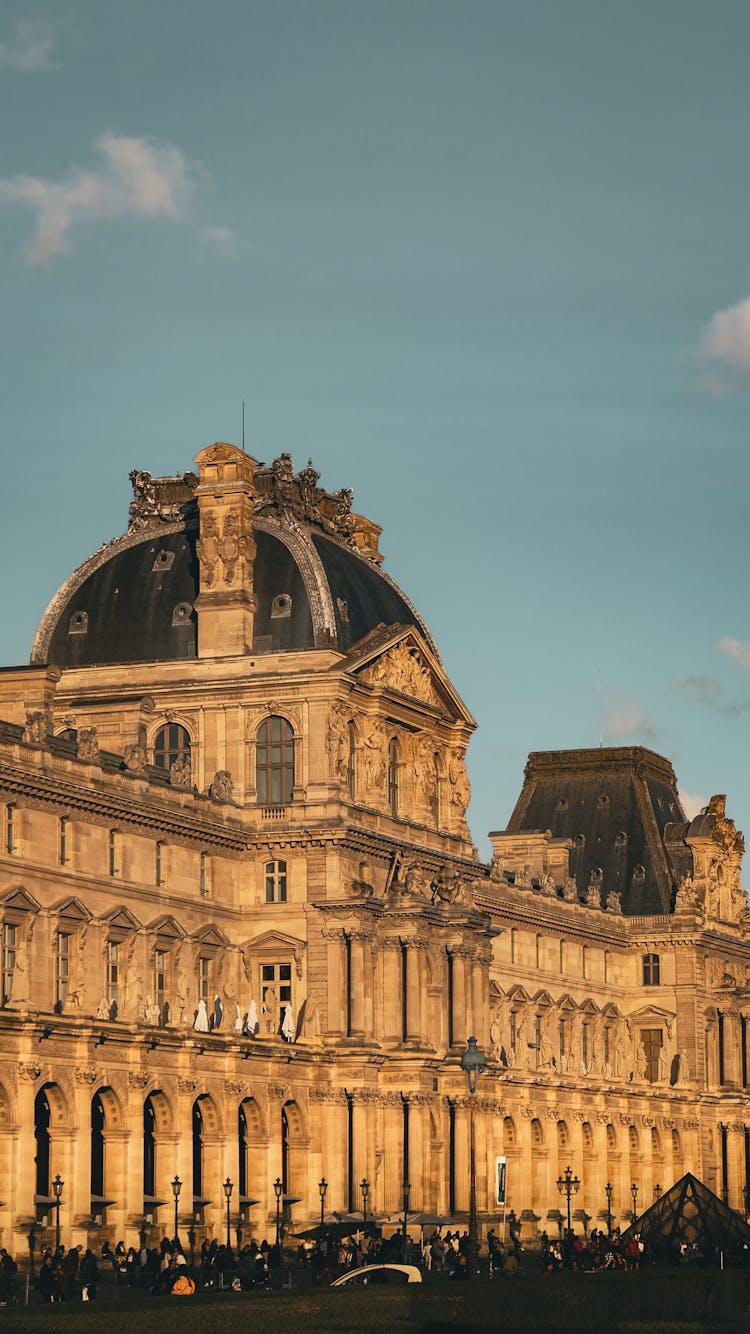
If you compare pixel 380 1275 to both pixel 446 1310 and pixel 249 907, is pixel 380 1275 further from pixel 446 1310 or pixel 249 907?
pixel 249 907

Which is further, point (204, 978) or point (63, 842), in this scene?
point (204, 978)

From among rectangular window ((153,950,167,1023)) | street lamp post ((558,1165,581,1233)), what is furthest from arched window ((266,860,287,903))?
street lamp post ((558,1165,581,1233))

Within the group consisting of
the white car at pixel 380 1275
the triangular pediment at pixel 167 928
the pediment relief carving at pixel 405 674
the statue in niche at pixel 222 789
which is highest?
the pediment relief carving at pixel 405 674

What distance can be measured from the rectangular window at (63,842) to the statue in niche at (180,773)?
27.0ft

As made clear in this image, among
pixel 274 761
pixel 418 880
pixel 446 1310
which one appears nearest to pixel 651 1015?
pixel 418 880

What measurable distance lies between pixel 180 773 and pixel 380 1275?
30143mm

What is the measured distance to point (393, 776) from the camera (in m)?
116

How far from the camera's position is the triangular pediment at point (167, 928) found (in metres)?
102

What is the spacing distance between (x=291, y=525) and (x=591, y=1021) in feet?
129

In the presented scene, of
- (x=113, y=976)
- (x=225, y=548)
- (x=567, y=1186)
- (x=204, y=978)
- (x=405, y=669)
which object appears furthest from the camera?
(x=567, y=1186)

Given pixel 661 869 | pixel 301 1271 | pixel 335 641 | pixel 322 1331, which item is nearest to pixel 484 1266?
pixel 301 1271

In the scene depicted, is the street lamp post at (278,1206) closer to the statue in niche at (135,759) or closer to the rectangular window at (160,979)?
the rectangular window at (160,979)

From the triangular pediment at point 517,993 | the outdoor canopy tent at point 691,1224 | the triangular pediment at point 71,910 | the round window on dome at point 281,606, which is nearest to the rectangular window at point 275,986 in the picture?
the triangular pediment at point 71,910

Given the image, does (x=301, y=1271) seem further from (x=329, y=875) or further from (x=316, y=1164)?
(x=329, y=875)
